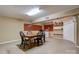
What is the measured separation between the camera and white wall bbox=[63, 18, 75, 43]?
183 cm

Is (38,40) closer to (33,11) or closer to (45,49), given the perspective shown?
(45,49)

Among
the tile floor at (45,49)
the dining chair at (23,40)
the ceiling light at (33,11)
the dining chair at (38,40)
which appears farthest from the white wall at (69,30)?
the dining chair at (23,40)

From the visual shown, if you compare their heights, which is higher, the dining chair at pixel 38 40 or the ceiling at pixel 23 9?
the ceiling at pixel 23 9

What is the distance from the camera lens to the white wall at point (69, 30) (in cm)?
183

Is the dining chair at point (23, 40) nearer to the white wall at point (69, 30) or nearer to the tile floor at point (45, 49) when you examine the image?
the tile floor at point (45, 49)

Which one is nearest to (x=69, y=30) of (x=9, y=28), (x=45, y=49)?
(x=45, y=49)

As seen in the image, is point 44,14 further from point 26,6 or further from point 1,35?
point 1,35

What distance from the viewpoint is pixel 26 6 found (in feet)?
5.65

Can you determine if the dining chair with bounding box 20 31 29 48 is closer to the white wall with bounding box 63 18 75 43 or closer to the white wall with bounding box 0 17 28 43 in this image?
the white wall with bounding box 0 17 28 43

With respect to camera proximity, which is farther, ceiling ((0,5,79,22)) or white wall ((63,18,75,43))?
white wall ((63,18,75,43))

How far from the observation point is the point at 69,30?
1.92 metres

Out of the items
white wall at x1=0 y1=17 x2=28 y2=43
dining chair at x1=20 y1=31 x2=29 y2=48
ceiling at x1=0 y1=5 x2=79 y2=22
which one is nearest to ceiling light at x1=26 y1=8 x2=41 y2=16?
ceiling at x1=0 y1=5 x2=79 y2=22

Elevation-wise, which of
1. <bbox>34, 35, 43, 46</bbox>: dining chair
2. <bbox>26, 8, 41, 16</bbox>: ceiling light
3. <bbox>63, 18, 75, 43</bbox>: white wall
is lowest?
<bbox>34, 35, 43, 46</bbox>: dining chair

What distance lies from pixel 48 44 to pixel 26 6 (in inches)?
35.2
